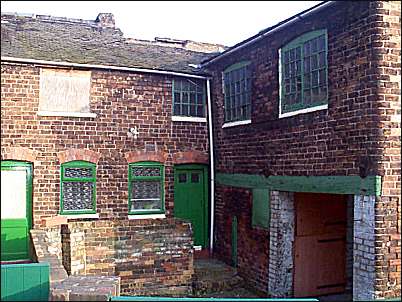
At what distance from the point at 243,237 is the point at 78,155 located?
487cm

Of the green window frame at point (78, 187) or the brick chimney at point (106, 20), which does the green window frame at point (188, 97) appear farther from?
the brick chimney at point (106, 20)

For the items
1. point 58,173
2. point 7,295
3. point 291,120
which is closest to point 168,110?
point 58,173

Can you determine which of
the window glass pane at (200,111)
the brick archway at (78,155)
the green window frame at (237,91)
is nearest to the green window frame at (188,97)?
the window glass pane at (200,111)

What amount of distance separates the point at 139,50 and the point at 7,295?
1053 centimetres

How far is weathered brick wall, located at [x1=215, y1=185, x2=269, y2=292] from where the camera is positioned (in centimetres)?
1111

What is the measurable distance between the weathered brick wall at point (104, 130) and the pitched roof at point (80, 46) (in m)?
0.52

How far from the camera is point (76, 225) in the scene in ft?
36.2

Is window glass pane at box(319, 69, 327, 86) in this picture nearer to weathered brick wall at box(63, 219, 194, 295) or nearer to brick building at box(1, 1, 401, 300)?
brick building at box(1, 1, 401, 300)

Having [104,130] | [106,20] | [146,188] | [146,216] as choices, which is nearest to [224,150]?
[146,188]

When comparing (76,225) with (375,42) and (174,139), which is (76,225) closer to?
(174,139)

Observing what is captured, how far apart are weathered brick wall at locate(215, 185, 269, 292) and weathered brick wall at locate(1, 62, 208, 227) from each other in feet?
5.19

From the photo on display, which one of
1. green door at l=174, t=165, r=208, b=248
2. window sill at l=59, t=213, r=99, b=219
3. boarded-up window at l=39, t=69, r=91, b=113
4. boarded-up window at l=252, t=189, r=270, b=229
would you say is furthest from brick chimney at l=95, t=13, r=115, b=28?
boarded-up window at l=252, t=189, r=270, b=229

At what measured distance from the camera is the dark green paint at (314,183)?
7823mm

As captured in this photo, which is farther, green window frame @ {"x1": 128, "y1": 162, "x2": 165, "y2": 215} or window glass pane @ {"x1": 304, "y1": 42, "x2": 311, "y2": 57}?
green window frame @ {"x1": 128, "y1": 162, "x2": 165, "y2": 215}
